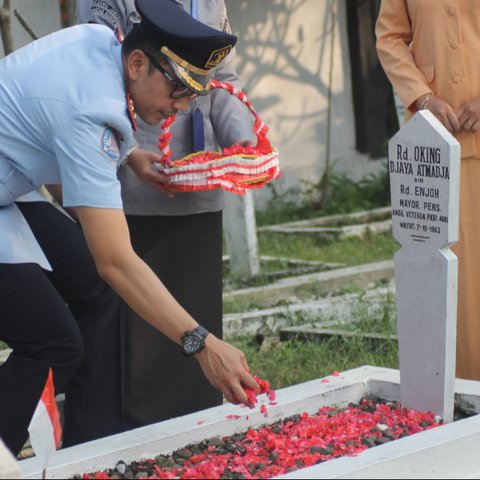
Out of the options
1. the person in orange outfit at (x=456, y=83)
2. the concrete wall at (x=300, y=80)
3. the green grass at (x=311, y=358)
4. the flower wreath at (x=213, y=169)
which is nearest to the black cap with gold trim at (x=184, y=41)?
the flower wreath at (x=213, y=169)

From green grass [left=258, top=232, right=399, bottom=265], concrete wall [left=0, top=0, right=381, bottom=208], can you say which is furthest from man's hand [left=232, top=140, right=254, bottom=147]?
concrete wall [left=0, top=0, right=381, bottom=208]

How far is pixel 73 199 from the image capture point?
3.49m

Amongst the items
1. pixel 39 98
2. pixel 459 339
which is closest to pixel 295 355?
pixel 459 339

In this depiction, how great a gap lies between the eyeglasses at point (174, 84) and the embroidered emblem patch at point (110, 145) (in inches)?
8.2

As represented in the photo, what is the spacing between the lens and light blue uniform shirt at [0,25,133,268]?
3496 millimetres

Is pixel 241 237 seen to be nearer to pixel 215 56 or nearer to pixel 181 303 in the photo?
pixel 181 303

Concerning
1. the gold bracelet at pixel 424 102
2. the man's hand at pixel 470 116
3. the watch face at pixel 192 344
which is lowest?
the watch face at pixel 192 344

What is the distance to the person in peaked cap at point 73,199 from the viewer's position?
138 inches

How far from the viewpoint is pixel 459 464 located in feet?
11.7

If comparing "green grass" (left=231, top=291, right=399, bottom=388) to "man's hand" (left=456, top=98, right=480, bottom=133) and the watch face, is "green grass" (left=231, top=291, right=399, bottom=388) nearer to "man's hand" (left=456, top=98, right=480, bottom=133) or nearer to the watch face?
"man's hand" (left=456, top=98, right=480, bottom=133)

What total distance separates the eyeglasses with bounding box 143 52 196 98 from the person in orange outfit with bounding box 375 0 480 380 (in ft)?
4.33

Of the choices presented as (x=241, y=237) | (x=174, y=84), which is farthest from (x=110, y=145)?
(x=241, y=237)

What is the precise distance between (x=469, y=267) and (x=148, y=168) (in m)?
1.27

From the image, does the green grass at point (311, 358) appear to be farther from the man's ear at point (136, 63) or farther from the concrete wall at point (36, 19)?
the concrete wall at point (36, 19)
